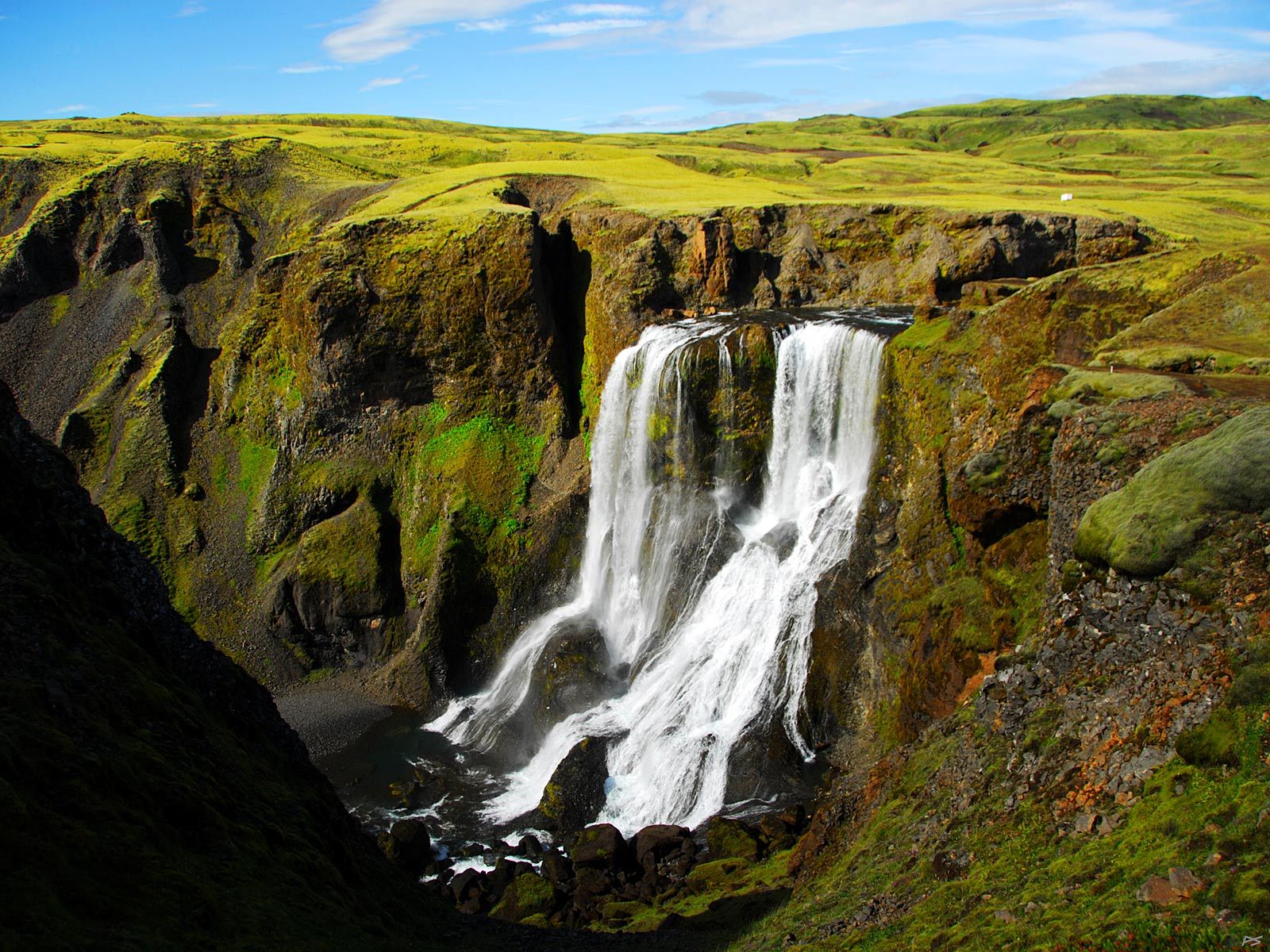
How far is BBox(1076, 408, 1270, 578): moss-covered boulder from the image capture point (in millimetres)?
11406

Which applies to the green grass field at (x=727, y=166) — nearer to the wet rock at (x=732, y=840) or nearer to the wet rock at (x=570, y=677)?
the wet rock at (x=570, y=677)

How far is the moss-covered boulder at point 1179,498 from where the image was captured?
11406 millimetres

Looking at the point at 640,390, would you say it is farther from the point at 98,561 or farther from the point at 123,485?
the point at 123,485

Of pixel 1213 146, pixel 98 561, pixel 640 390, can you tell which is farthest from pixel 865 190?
pixel 1213 146

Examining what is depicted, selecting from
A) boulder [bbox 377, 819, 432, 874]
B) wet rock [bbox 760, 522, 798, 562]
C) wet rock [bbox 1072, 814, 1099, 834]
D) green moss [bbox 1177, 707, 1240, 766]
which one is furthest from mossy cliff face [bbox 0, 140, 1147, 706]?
green moss [bbox 1177, 707, 1240, 766]

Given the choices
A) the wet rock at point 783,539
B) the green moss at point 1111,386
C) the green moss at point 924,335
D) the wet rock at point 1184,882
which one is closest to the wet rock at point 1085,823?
the wet rock at point 1184,882

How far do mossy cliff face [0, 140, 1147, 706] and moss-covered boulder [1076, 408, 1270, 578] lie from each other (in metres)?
22.8

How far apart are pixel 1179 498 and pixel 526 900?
15.5 m

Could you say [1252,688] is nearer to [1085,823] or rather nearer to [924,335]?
[1085,823]

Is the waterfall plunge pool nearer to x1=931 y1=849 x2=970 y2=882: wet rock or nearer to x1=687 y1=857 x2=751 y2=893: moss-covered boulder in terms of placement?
x1=687 y1=857 x2=751 y2=893: moss-covered boulder

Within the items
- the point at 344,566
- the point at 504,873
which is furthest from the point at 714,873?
the point at 344,566

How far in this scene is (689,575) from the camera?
2750 centimetres

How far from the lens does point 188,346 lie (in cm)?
4362

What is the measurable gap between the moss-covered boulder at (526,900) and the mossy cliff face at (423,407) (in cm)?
1304
